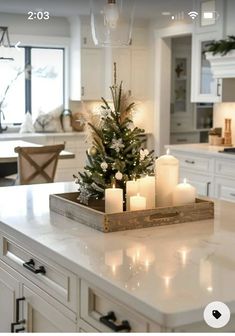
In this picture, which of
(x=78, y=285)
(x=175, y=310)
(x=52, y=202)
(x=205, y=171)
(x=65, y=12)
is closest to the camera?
(x=175, y=310)

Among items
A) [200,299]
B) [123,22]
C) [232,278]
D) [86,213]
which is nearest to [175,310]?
[200,299]

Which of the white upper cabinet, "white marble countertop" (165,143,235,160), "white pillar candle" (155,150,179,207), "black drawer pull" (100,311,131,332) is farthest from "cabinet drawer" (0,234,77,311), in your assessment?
the white upper cabinet

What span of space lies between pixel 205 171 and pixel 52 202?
2.98m

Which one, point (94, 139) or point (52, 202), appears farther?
point (52, 202)

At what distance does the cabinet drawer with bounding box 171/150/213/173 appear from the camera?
518cm

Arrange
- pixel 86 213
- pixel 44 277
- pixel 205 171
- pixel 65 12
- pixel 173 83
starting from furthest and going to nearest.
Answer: pixel 173 83, pixel 65 12, pixel 205 171, pixel 86 213, pixel 44 277

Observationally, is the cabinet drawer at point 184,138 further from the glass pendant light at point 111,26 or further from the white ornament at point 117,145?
the white ornament at point 117,145

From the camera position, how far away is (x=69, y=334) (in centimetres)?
163

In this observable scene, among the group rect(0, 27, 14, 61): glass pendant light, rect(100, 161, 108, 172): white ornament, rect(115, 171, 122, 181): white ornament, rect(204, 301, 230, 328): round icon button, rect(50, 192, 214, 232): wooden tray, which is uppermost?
rect(0, 27, 14, 61): glass pendant light

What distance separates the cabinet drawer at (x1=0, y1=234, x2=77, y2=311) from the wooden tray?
265 mm

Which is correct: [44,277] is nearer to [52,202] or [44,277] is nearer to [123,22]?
[52,202]

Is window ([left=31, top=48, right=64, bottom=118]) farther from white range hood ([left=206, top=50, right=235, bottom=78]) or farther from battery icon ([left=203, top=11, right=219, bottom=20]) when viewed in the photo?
white range hood ([left=206, top=50, right=235, bottom=78])

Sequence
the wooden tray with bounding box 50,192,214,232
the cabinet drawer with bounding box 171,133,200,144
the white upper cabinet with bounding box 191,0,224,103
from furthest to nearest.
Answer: the cabinet drawer with bounding box 171,133,200,144, the white upper cabinet with bounding box 191,0,224,103, the wooden tray with bounding box 50,192,214,232

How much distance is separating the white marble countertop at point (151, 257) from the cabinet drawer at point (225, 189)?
2.40 metres
